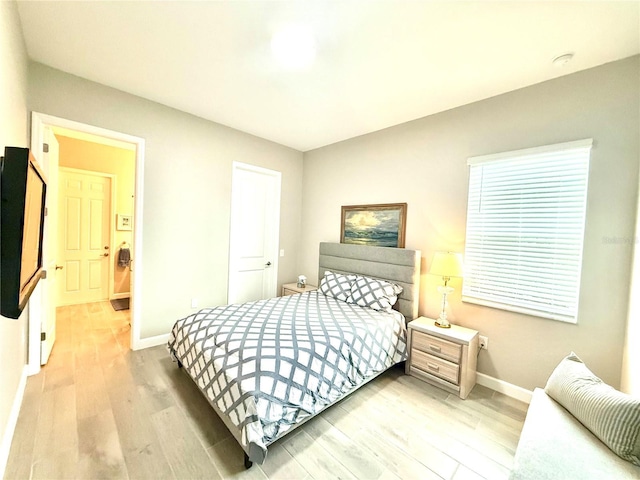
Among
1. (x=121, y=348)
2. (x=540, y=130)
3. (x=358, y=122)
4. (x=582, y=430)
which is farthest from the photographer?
(x=358, y=122)

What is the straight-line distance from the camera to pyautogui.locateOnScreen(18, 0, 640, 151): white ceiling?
61.6 inches

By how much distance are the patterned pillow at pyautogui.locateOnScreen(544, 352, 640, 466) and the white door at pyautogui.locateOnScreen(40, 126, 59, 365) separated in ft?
13.0

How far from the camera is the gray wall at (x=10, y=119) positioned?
136cm

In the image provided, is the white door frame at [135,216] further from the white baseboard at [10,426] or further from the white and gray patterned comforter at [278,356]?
the white and gray patterned comforter at [278,356]

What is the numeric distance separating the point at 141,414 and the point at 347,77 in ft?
10.1

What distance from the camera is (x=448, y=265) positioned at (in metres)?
2.42

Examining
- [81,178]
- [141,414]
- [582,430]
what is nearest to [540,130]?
[582,430]

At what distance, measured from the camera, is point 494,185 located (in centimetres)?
241

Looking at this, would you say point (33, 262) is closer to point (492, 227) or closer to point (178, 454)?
point (178, 454)

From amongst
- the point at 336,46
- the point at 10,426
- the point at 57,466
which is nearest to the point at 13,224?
the point at 57,466

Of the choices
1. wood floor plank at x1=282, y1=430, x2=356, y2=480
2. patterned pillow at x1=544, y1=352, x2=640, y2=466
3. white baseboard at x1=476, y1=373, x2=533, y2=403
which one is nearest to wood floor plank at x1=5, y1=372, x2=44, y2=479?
wood floor plank at x1=282, y1=430, x2=356, y2=480

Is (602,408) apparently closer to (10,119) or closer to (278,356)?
(278,356)

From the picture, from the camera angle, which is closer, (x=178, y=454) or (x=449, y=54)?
(x=178, y=454)

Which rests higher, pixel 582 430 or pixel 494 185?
pixel 494 185
